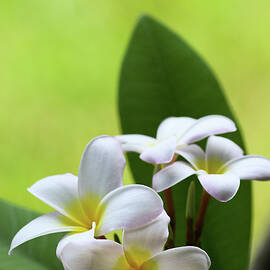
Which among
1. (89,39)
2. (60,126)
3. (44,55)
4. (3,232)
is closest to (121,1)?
(89,39)

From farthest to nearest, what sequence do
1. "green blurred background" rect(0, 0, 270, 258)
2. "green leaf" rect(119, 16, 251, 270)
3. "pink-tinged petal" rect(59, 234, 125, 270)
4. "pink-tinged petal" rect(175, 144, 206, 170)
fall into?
"green blurred background" rect(0, 0, 270, 258), "green leaf" rect(119, 16, 251, 270), "pink-tinged petal" rect(175, 144, 206, 170), "pink-tinged petal" rect(59, 234, 125, 270)

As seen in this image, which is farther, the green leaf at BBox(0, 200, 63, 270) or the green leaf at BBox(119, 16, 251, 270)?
the green leaf at BBox(119, 16, 251, 270)

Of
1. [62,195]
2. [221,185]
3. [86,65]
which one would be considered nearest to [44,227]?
[62,195]

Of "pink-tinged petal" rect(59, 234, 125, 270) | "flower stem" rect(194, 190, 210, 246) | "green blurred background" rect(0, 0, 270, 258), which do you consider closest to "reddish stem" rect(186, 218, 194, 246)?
"flower stem" rect(194, 190, 210, 246)

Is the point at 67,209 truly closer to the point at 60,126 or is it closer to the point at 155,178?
the point at 155,178

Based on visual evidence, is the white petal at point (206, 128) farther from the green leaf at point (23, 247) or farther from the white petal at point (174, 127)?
the green leaf at point (23, 247)

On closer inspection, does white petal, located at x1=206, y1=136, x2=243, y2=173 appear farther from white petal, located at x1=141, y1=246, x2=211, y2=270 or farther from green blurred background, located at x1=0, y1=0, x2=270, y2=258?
green blurred background, located at x1=0, y1=0, x2=270, y2=258

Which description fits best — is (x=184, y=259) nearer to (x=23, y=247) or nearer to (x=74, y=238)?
(x=74, y=238)
